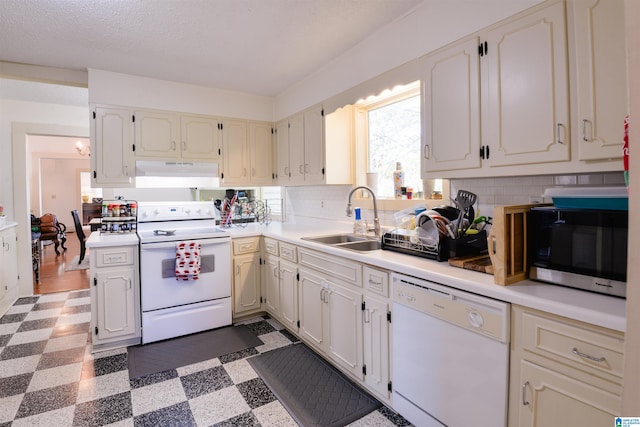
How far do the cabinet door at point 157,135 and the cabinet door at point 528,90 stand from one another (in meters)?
2.90

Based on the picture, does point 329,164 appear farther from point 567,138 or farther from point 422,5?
point 567,138

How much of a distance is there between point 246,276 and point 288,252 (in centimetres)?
68

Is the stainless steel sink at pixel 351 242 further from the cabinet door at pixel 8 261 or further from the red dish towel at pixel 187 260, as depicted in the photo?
the cabinet door at pixel 8 261

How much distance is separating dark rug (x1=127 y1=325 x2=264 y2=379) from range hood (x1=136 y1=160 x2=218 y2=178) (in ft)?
5.26

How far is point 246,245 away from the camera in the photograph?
10.5 ft

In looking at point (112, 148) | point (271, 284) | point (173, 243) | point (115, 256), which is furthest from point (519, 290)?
point (112, 148)

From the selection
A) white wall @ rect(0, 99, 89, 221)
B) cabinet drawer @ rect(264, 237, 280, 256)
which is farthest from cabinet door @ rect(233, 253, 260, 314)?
white wall @ rect(0, 99, 89, 221)

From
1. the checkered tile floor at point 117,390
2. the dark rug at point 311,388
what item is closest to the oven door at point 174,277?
the checkered tile floor at point 117,390

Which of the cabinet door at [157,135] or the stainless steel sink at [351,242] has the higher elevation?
the cabinet door at [157,135]

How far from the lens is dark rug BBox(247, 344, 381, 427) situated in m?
1.85

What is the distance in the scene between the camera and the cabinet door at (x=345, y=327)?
2.03m

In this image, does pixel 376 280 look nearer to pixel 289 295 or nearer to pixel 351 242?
pixel 351 242

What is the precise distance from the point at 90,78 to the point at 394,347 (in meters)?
3.44

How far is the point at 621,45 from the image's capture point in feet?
3.94
